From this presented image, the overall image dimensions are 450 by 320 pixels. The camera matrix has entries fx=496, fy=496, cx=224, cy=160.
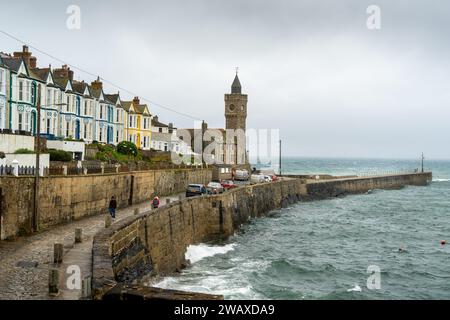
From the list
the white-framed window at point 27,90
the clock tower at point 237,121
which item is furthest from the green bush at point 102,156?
the clock tower at point 237,121

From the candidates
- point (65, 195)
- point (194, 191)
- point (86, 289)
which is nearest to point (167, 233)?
point (65, 195)

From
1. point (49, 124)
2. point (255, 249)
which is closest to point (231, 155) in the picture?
point (49, 124)

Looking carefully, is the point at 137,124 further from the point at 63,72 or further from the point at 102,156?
the point at 102,156

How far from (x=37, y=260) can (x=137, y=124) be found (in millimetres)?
44774

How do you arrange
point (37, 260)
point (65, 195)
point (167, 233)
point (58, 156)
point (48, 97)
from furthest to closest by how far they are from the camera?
point (48, 97)
point (58, 156)
point (167, 233)
point (65, 195)
point (37, 260)

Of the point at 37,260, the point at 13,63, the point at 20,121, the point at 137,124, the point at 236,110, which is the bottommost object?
the point at 37,260

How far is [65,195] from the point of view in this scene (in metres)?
26.5

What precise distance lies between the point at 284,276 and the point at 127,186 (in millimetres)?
13808

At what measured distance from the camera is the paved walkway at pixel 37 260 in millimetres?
13367

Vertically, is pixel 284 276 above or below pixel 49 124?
below

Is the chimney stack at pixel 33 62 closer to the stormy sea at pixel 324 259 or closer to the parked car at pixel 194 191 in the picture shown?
the parked car at pixel 194 191

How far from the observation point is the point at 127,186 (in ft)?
114

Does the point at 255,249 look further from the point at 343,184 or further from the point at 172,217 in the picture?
the point at 343,184

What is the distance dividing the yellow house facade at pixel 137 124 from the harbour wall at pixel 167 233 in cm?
1804
